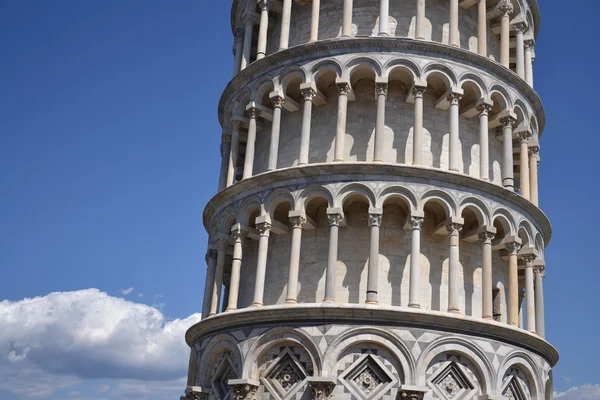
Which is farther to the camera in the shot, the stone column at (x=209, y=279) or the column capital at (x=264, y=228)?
the stone column at (x=209, y=279)

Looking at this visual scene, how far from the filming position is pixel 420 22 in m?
26.9

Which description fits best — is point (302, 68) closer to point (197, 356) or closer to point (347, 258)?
point (347, 258)

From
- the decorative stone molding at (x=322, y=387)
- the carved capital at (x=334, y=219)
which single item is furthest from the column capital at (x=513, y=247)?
the decorative stone molding at (x=322, y=387)

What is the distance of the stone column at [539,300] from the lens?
2609 cm

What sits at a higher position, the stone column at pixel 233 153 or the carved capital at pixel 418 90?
the carved capital at pixel 418 90

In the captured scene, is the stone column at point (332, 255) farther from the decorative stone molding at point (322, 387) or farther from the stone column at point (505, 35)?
the stone column at point (505, 35)

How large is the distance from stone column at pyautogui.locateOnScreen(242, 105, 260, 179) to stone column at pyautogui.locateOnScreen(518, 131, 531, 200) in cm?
889

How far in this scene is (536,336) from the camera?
2481 centimetres

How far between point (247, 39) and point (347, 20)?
4566mm

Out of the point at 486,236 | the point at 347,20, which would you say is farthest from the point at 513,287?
the point at 347,20

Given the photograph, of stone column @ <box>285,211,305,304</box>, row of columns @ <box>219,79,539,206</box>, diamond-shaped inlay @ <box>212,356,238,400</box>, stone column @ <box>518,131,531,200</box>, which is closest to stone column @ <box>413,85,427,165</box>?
row of columns @ <box>219,79,539,206</box>

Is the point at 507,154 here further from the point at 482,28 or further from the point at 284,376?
the point at 284,376

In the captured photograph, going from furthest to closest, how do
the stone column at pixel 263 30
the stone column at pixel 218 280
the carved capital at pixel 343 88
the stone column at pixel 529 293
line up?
the stone column at pixel 263 30 < the stone column at pixel 218 280 < the carved capital at pixel 343 88 < the stone column at pixel 529 293

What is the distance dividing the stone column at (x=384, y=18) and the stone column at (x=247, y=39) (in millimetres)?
5289
